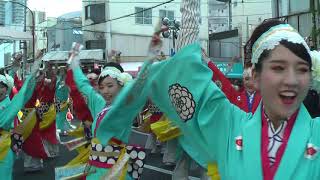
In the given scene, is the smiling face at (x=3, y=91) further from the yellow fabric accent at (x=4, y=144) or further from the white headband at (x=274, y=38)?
the white headband at (x=274, y=38)

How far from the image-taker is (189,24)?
2.20 m

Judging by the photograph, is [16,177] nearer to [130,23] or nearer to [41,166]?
[41,166]

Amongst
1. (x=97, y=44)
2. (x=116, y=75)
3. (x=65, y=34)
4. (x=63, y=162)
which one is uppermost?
(x=65, y=34)

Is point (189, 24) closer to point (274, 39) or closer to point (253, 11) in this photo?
point (274, 39)

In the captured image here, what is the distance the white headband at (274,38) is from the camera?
1.79 m

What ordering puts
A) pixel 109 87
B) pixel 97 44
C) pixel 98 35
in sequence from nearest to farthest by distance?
1. pixel 109 87
2. pixel 97 44
3. pixel 98 35

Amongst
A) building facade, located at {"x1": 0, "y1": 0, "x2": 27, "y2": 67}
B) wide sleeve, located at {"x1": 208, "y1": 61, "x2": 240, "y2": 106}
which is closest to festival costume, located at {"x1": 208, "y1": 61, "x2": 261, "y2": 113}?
wide sleeve, located at {"x1": 208, "y1": 61, "x2": 240, "y2": 106}

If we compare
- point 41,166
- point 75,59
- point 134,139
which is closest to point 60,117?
point 41,166

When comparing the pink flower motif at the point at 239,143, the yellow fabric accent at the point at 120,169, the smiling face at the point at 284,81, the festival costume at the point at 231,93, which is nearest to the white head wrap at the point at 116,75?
the yellow fabric accent at the point at 120,169

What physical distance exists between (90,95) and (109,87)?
0.26m

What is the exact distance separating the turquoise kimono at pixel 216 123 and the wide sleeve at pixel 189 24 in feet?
0.27

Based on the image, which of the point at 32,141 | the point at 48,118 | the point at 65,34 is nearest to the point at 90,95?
the point at 32,141

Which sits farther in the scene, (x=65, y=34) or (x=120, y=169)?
(x=65, y=34)

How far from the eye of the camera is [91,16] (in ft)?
90.6
